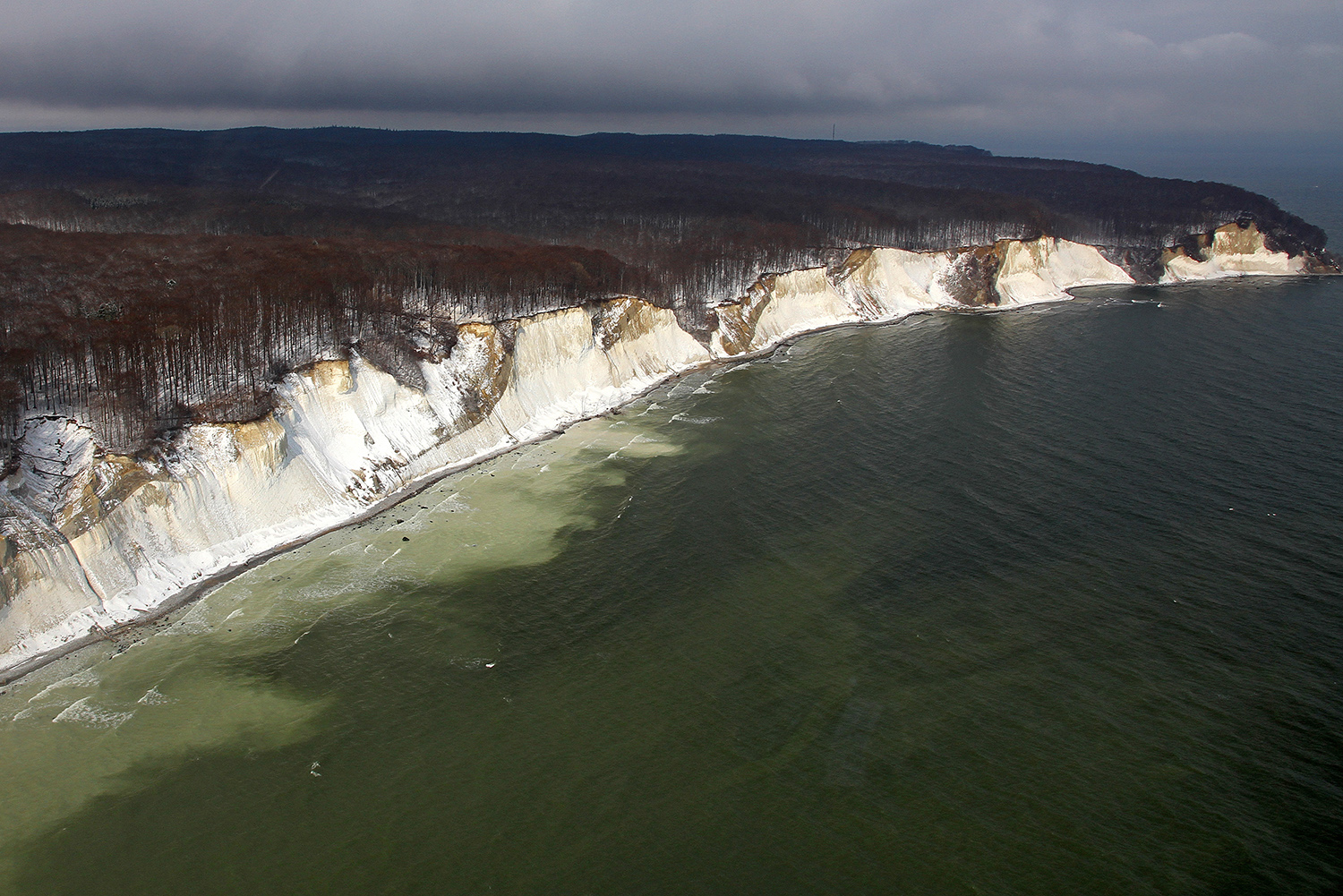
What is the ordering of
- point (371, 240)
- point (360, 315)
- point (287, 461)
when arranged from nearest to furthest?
point (287, 461) < point (360, 315) < point (371, 240)

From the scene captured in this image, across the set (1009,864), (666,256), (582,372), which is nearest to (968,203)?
(666,256)

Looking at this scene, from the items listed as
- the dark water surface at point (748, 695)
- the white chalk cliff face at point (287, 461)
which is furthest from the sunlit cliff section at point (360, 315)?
the dark water surface at point (748, 695)

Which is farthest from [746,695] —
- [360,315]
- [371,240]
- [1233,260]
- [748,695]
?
[1233,260]

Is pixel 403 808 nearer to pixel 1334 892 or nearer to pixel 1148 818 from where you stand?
pixel 1148 818

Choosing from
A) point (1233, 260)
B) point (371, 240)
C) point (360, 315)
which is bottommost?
point (360, 315)

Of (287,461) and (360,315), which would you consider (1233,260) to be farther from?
(287,461)

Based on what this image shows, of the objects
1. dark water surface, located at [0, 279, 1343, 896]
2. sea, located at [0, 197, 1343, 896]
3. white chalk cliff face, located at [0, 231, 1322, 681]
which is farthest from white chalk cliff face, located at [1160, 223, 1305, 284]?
dark water surface, located at [0, 279, 1343, 896]
